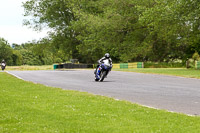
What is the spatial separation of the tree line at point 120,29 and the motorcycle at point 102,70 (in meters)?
16.0

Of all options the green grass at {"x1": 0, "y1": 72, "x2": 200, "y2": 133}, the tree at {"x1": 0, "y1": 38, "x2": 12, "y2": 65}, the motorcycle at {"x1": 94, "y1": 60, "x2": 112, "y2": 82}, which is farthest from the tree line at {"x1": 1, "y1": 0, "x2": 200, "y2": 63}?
the tree at {"x1": 0, "y1": 38, "x2": 12, "y2": 65}

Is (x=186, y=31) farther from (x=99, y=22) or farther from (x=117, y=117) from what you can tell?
(x=117, y=117)

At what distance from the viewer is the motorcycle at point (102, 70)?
943 inches

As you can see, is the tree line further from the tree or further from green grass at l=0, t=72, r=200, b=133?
the tree

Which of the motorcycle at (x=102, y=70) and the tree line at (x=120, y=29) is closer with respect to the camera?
the motorcycle at (x=102, y=70)

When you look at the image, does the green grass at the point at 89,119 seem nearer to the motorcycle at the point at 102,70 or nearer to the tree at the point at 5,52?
the motorcycle at the point at 102,70

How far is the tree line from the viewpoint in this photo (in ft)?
141

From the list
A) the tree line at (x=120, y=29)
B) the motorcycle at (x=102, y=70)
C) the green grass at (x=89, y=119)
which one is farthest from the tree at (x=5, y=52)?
the green grass at (x=89, y=119)

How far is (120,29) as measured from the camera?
53.8 m

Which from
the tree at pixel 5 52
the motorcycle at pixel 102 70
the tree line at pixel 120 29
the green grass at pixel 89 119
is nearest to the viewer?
the green grass at pixel 89 119

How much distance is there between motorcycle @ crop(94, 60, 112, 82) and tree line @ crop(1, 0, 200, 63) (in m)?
16.0

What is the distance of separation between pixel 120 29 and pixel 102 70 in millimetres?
30035

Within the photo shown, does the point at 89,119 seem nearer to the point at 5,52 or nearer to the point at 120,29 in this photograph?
the point at 120,29

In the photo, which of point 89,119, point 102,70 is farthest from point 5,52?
point 89,119
